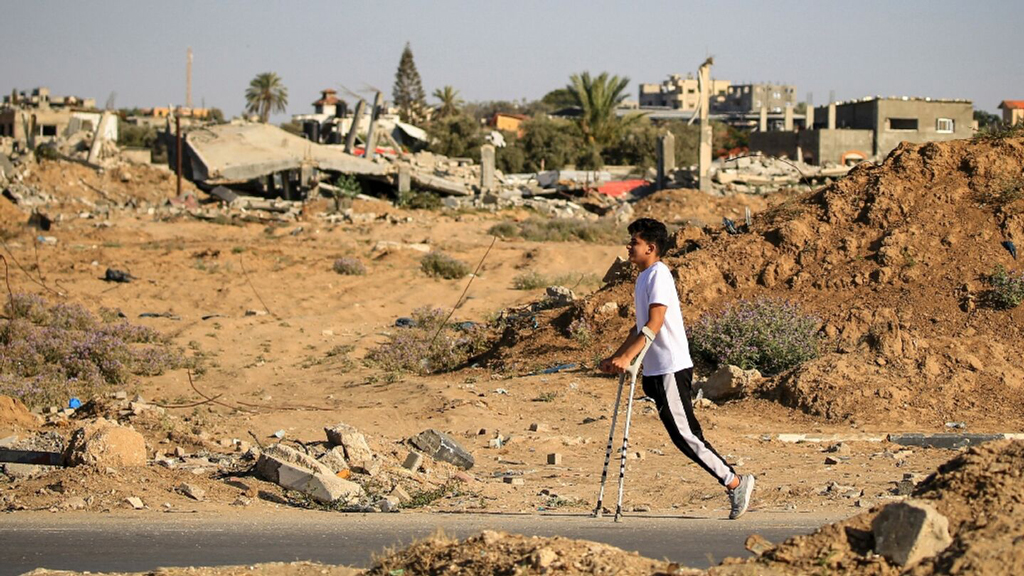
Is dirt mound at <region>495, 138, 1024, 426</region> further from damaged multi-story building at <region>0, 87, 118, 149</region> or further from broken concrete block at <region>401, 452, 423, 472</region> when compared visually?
damaged multi-story building at <region>0, 87, 118, 149</region>

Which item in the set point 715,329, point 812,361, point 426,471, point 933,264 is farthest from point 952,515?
point 933,264

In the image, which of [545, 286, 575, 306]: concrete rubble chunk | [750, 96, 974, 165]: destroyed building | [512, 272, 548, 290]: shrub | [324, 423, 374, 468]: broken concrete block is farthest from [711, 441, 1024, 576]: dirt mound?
[750, 96, 974, 165]: destroyed building

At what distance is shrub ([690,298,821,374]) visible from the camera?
418 inches

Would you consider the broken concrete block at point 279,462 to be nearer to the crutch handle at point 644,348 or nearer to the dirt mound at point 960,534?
the crutch handle at point 644,348

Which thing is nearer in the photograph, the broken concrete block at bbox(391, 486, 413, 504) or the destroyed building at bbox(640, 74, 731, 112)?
the broken concrete block at bbox(391, 486, 413, 504)

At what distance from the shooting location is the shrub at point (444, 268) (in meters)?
20.9

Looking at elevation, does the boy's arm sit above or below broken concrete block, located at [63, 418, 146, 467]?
above

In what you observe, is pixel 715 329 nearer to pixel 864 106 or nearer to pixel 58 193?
pixel 58 193

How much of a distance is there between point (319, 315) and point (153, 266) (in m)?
5.61

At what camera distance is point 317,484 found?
7.18 m

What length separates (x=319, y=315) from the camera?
57.7 feet

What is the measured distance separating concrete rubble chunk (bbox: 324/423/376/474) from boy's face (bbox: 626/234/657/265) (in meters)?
2.79

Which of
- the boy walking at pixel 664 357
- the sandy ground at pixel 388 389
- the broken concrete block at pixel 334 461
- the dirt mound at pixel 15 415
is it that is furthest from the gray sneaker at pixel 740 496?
the dirt mound at pixel 15 415

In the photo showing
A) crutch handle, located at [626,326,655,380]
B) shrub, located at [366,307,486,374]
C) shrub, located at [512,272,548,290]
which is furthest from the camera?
shrub, located at [512,272,548,290]
